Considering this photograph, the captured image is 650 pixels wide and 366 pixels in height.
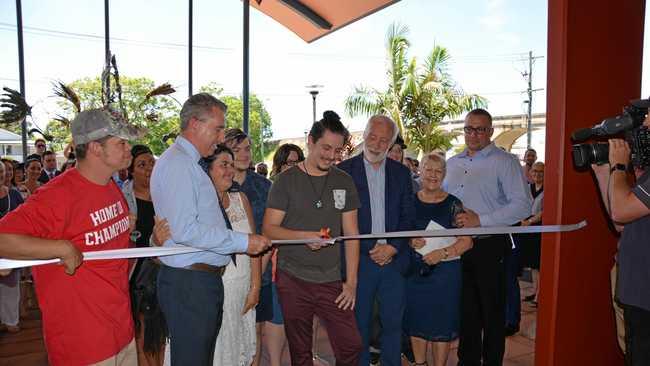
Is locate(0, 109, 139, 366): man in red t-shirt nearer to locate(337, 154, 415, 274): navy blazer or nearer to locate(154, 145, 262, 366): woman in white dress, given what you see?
locate(154, 145, 262, 366): woman in white dress

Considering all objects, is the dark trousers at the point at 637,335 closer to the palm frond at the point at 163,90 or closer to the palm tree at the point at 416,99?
the palm frond at the point at 163,90

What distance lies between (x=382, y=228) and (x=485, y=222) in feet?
2.79

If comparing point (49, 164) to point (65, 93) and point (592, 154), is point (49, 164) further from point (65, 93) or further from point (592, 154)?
point (592, 154)

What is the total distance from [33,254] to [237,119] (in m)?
46.7

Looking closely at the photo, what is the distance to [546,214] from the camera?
9.55 feet

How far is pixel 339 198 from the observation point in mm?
2859

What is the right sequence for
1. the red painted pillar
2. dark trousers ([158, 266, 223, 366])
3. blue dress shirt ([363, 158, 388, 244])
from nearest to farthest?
dark trousers ([158, 266, 223, 366]), the red painted pillar, blue dress shirt ([363, 158, 388, 244])

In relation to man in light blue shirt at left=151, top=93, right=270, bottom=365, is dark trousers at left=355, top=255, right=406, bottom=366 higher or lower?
lower

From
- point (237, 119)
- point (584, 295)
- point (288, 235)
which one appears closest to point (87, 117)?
point (288, 235)

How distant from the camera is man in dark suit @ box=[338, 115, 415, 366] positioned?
10.3 ft

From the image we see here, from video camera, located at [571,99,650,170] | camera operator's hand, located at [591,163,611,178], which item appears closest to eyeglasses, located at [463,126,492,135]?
camera operator's hand, located at [591,163,611,178]

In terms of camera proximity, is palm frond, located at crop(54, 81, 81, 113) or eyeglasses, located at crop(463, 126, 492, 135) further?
palm frond, located at crop(54, 81, 81, 113)

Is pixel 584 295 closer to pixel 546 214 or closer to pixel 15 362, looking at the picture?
pixel 546 214

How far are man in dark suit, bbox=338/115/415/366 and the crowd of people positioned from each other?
0.03 ft
